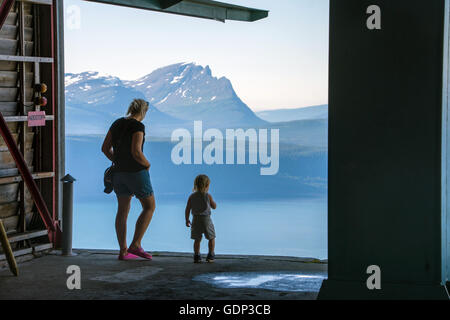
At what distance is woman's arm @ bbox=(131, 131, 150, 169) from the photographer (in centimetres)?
644

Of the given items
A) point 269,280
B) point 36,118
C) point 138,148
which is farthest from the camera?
point 36,118

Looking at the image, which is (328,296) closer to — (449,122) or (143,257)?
(449,122)

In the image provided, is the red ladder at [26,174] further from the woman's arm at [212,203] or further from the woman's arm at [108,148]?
the woman's arm at [212,203]

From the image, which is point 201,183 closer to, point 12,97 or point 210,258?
point 210,258

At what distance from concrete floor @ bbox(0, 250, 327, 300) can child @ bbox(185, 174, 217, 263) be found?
19cm

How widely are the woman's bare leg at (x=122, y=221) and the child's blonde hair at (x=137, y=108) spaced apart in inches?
33.8

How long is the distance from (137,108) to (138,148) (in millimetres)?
417

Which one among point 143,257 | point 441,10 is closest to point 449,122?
point 441,10

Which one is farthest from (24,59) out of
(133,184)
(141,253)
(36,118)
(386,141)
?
(386,141)

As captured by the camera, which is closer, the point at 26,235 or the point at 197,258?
the point at 197,258

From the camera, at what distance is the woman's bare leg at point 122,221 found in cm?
665

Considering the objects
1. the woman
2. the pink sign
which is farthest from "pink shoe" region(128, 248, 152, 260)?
the pink sign

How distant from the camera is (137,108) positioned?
21.5ft
